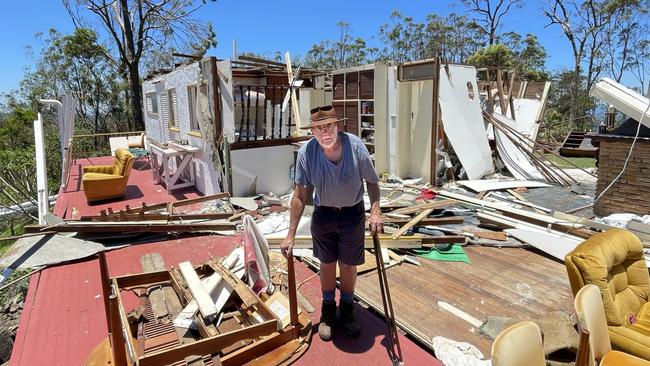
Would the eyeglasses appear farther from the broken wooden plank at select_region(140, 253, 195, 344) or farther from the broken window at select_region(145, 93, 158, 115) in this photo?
the broken window at select_region(145, 93, 158, 115)

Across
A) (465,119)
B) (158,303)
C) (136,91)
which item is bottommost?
(158,303)

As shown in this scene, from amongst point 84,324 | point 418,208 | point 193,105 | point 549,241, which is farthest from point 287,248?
point 193,105

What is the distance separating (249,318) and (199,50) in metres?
21.2

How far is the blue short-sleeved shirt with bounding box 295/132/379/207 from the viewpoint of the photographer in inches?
112

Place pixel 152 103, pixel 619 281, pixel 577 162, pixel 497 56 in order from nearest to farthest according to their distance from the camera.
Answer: pixel 619 281
pixel 577 162
pixel 152 103
pixel 497 56

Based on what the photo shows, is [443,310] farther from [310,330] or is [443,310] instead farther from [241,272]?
[241,272]

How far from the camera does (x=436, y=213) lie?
6.55 m

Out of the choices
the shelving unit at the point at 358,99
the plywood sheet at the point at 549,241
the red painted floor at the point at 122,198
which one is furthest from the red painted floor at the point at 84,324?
the shelving unit at the point at 358,99

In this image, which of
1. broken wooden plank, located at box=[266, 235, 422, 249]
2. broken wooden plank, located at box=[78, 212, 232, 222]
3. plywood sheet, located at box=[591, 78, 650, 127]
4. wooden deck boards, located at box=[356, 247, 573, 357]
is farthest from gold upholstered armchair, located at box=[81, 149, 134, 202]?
plywood sheet, located at box=[591, 78, 650, 127]

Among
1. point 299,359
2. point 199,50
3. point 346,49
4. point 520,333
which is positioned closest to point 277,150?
point 299,359

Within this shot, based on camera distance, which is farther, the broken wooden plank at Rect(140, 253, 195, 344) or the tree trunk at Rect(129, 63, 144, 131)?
the tree trunk at Rect(129, 63, 144, 131)

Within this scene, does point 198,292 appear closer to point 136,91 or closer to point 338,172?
point 338,172

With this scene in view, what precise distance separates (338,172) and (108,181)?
741 centimetres

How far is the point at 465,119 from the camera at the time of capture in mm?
9352
